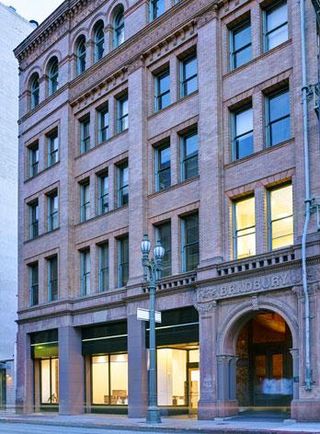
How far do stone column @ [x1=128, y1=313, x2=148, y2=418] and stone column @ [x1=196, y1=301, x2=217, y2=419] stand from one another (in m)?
4.31

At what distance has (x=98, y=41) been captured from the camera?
39969mm

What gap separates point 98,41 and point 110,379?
17.1 m

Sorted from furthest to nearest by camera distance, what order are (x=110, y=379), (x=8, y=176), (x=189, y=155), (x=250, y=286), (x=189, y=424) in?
(x=8, y=176)
(x=110, y=379)
(x=189, y=155)
(x=250, y=286)
(x=189, y=424)

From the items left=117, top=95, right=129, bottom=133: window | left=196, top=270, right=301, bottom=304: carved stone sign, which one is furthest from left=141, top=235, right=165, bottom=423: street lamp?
left=117, top=95, right=129, bottom=133: window

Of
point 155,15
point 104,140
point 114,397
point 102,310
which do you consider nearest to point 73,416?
point 114,397

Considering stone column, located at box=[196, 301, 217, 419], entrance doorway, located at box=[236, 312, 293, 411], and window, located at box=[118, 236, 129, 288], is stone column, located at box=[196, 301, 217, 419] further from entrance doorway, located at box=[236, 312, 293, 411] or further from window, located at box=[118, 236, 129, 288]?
window, located at box=[118, 236, 129, 288]

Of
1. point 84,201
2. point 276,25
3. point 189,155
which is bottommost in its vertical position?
point 84,201

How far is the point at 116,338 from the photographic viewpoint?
35.8 m

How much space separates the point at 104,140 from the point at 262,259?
13.9 m

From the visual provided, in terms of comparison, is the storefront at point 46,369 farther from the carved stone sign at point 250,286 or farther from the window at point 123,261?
the carved stone sign at point 250,286

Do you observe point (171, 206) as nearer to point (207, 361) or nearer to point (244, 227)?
point (244, 227)

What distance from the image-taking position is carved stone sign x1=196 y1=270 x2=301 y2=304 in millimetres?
26031

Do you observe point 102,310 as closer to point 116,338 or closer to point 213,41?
point 116,338

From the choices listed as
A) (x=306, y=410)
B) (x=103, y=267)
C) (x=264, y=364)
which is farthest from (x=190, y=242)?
(x=306, y=410)
